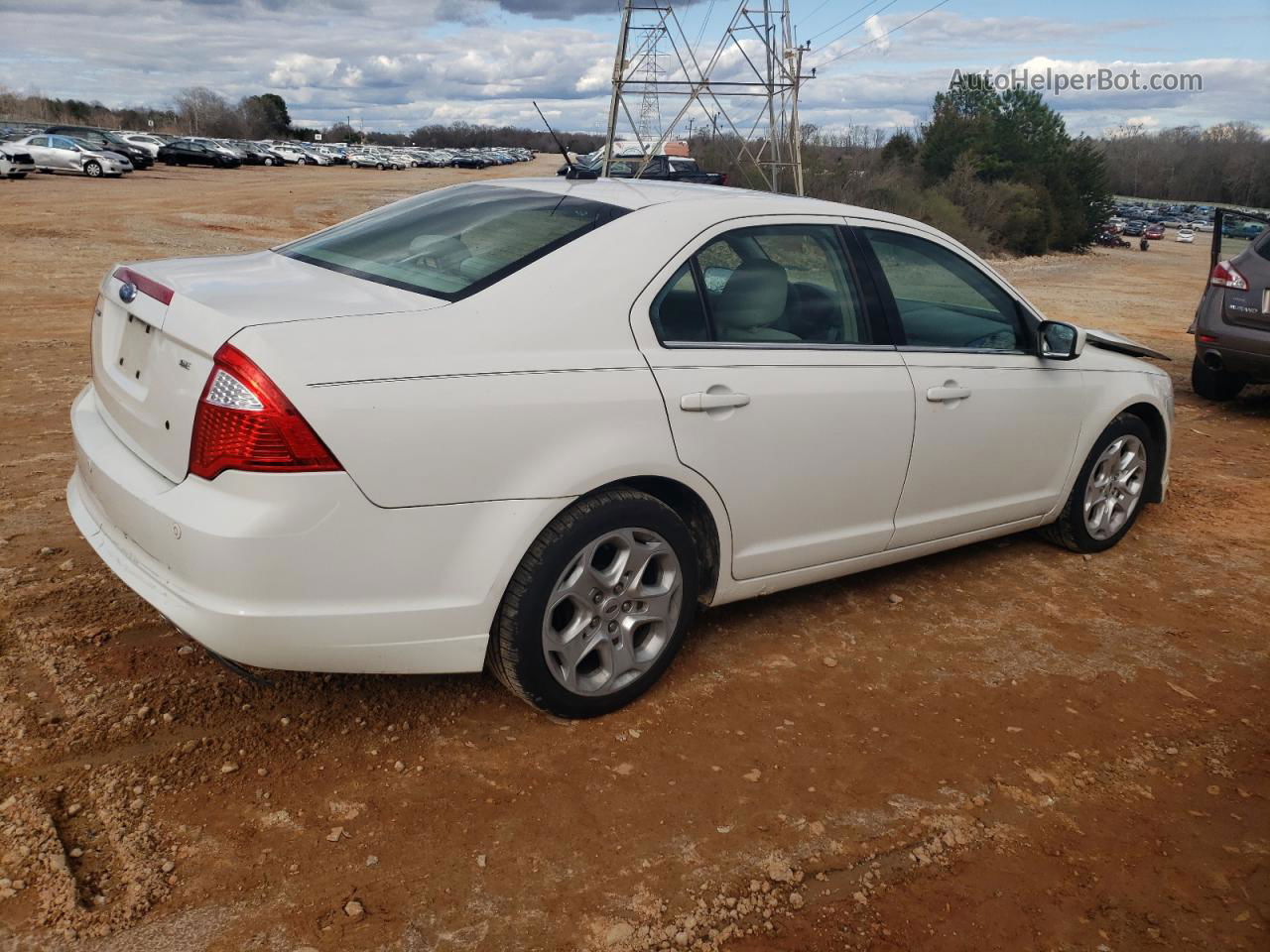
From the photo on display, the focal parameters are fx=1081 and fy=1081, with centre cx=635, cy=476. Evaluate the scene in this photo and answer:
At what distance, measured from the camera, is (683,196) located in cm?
388

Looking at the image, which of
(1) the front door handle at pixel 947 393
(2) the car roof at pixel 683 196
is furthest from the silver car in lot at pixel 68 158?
(1) the front door handle at pixel 947 393

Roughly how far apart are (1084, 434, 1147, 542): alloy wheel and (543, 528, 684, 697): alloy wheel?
2635 mm

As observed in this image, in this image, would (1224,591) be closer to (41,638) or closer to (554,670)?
(554,670)

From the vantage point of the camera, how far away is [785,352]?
3783 mm

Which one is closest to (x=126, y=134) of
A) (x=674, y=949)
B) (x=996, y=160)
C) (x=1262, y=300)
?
(x=996, y=160)

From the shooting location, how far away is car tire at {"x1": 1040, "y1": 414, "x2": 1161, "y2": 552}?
16.9ft

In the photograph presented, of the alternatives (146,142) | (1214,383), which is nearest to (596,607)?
(1214,383)

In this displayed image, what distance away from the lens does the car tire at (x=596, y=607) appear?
10.4 ft

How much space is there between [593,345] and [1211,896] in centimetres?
227

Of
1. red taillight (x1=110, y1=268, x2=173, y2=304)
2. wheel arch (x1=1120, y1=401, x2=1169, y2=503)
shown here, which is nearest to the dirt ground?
wheel arch (x1=1120, y1=401, x2=1169, y2=503)

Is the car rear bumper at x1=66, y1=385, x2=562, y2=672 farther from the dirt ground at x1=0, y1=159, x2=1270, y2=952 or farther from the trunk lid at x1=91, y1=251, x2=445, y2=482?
the dirt ground at x1=0, y1=159, x2=1270, y2=952

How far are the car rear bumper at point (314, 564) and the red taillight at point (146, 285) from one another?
490 mm

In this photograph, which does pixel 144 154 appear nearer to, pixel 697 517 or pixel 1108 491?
pixel 1108 491

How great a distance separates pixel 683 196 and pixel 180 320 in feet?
5.84
